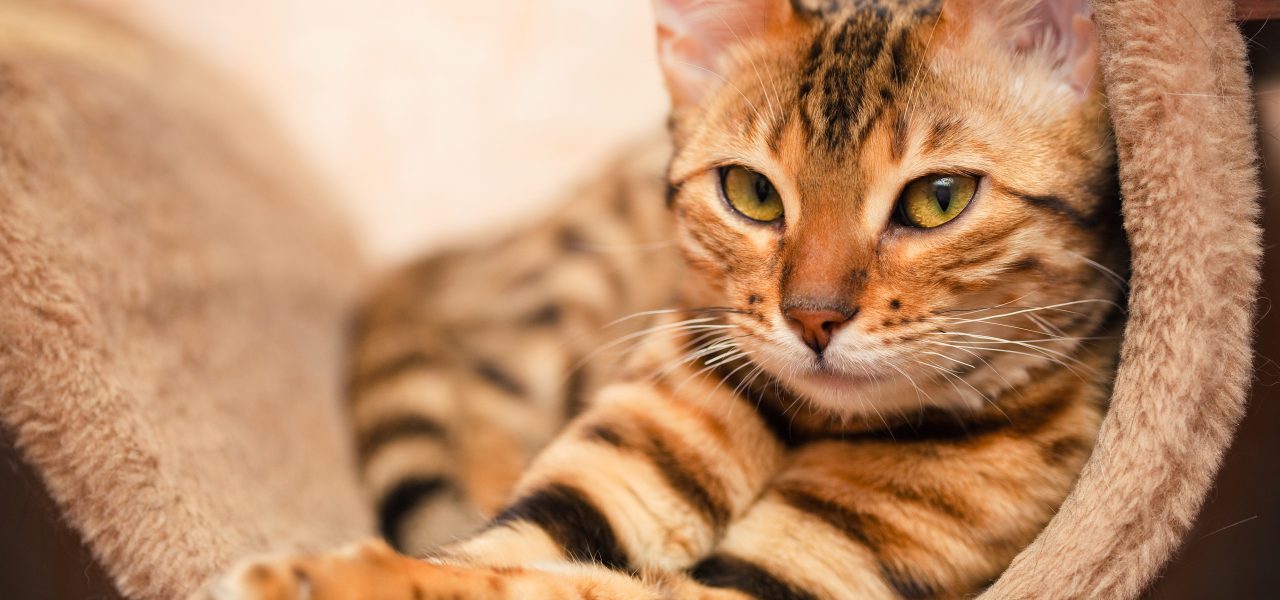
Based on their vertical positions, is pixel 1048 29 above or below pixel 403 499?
above

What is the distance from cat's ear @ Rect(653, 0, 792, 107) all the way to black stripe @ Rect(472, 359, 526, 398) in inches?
24.1

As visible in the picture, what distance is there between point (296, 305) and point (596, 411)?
75 centimetres

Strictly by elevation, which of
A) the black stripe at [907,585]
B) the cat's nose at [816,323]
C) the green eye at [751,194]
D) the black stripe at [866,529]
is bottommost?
the black stripe at [907,585]

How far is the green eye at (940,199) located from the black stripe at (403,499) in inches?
30.2

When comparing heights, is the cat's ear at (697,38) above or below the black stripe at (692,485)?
above

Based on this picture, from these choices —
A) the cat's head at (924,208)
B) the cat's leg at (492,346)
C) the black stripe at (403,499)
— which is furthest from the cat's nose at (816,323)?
the black stripe at (403,499)

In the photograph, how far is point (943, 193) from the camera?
0.92 meters

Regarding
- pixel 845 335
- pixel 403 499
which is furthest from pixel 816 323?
pixel 403 499

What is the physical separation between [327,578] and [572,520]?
30 centimetres

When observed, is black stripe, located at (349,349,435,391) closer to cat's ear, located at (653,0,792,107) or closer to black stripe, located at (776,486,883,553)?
cat's ear, located at (653,0,792,107)

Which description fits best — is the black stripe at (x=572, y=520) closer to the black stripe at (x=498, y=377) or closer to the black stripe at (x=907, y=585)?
the black stripe at (x=907, y=585)

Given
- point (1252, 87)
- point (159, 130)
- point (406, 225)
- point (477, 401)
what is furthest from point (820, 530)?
point (406, 225)

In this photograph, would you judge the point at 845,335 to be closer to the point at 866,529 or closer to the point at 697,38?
the point at 866,529

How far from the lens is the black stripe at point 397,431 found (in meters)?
1.44
